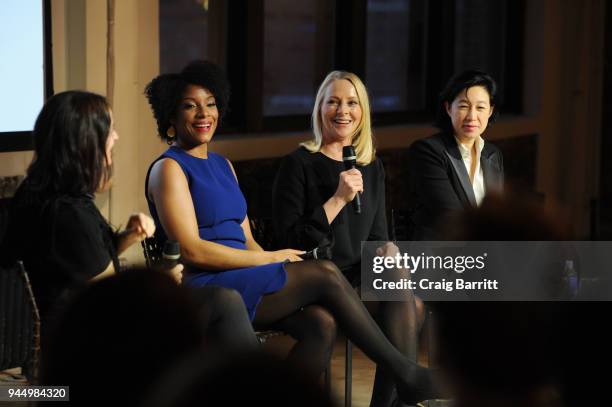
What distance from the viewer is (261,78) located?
221 inches

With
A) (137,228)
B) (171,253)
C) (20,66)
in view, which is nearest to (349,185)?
(171,253)

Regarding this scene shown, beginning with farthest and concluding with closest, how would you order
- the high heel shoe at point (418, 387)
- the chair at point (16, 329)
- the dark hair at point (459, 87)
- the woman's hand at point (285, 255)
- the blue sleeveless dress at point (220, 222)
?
the dark hair at point (459, 87)
the woman's hand at point (285, 255)
the blue sleeveless dress at point (220, 222)
the high heel shoe at point (418, 387)
the chair at point (16, 329)

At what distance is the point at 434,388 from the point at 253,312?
595mm

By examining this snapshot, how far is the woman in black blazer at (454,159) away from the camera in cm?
399

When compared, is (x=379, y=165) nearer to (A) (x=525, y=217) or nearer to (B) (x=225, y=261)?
(B) (x=225, y=261)

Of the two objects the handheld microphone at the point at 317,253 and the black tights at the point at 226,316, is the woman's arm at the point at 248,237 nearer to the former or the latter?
the handheld microphone at the point at 317,253

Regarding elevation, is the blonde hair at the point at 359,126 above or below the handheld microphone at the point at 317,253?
above

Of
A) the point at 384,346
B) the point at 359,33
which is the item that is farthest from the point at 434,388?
the point at 359,33

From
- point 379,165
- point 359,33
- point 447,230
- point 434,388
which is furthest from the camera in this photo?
point 359,33

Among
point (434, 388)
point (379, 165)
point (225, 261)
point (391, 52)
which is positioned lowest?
point (434, 388)

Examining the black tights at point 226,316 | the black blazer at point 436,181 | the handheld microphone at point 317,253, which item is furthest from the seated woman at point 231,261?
the black blazer at point 436,181

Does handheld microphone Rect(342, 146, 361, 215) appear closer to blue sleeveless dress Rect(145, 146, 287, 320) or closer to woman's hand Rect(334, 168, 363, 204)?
woman's hand Rect(334, 168, 363, 204)

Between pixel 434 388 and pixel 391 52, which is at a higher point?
pixel 391 52

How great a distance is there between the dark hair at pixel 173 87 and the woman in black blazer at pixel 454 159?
0.90 m
